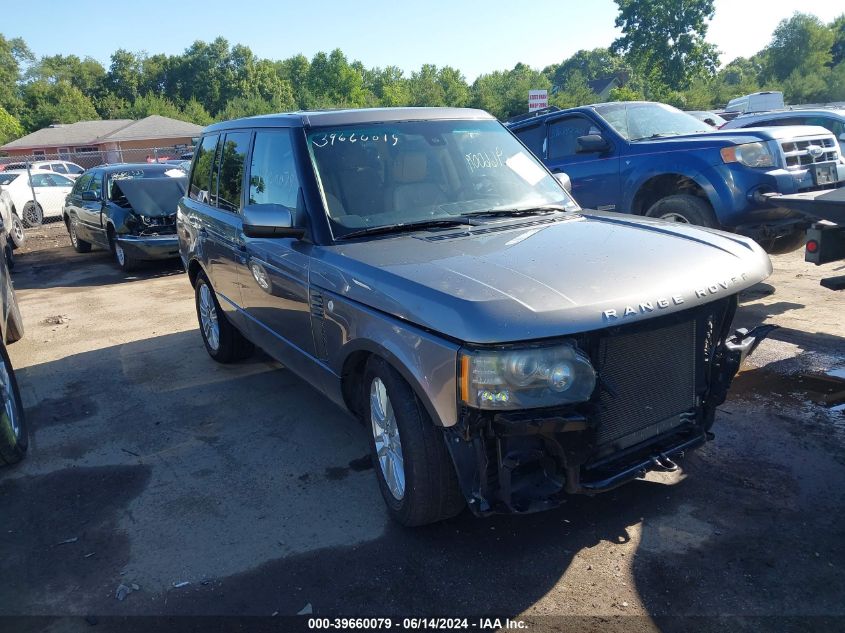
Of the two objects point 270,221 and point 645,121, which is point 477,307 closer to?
point 270,221

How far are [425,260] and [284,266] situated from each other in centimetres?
117

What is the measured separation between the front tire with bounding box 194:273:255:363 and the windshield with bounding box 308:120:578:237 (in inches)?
93.4

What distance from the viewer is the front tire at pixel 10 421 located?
412cm

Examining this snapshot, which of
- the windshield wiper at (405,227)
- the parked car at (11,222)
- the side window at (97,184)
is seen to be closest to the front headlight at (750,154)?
the windshield wiper at (405,227)

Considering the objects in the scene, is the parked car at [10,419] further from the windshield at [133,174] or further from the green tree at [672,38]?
the green tree at [672,38]

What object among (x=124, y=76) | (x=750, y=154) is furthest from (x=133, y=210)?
(x=124, y=76)

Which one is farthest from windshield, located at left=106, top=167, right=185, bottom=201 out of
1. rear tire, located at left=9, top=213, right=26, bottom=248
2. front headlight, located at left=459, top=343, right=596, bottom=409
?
front headlight, located at left=459, top=343, right=596, bottom=409

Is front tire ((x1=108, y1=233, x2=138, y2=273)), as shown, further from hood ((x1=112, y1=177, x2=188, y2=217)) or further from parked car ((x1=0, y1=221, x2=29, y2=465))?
parked car ((x1=0, y1=221, x2=29, y2=465))

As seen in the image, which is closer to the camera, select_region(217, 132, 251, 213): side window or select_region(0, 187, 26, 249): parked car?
select_region(217, 132, 251, 213): side window

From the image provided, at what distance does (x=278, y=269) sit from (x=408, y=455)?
1.63 metres

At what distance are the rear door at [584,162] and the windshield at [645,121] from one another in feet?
0.78

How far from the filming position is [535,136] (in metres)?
8.80

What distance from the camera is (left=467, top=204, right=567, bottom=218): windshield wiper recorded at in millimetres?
3896

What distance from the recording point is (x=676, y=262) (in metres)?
3.01
